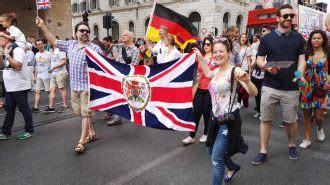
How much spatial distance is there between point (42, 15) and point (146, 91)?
63.8ft

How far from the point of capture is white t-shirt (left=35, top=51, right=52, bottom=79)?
7949mm

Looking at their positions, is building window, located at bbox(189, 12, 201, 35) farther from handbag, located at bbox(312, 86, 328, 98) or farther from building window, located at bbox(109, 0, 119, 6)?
handbag, located at bbox(312, 86, 328, 98)

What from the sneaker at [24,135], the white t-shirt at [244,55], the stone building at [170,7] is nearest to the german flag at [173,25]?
the white t-shirt at [244,55]

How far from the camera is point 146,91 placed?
472cm

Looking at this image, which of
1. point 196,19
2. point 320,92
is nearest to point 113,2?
point 196,19

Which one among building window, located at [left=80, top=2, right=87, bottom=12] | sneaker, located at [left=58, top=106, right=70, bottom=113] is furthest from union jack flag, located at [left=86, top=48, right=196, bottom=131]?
building window, located at [left=80, top=2, right=87, bottom=12]

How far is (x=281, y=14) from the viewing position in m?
4.05

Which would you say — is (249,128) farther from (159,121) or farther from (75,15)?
(75,15)

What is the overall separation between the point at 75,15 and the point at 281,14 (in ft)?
155

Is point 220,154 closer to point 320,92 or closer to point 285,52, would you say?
point 285,52

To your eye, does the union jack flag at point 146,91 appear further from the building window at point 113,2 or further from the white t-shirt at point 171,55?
the building window at point 113,2

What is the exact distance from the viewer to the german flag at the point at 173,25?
6.14 m

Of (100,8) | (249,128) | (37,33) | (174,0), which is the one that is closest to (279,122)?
(249,128)

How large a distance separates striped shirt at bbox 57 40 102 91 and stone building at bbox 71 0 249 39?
22629 millimetres
